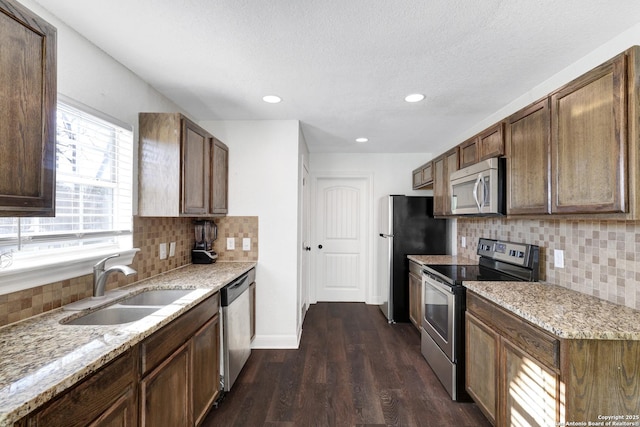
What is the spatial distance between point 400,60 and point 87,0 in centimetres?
168

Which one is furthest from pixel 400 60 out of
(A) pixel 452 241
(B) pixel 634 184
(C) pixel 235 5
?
(A) pixel 452 241

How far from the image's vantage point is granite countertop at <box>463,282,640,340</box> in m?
A: 1.28

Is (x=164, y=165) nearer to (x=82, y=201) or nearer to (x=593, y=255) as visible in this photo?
(x=82, y=201)

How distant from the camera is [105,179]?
6.32ft

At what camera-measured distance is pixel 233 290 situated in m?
2.38

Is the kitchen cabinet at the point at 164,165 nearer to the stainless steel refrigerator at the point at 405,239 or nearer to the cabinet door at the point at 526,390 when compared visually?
the cabinet door at the point at 526,390

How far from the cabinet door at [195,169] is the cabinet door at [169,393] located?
1.04 metres

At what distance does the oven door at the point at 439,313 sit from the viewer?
2295 mm

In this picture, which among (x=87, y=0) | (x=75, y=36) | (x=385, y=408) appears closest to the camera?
(x=87, y=0)

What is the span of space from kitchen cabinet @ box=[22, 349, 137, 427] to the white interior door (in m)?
3.59

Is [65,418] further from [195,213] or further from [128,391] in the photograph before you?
[195,213]

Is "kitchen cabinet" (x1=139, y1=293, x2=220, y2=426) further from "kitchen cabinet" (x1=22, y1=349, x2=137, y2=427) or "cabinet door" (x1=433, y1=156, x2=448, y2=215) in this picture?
"cabinet door" (x1=433, y1=156, x2=448, y2=215)

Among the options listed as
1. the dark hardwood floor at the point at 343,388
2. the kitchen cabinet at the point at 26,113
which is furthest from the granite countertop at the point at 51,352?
the dark hardwood floor at the point at 343,388

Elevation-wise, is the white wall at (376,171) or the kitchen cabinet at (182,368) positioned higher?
the white wall at (376,171)
